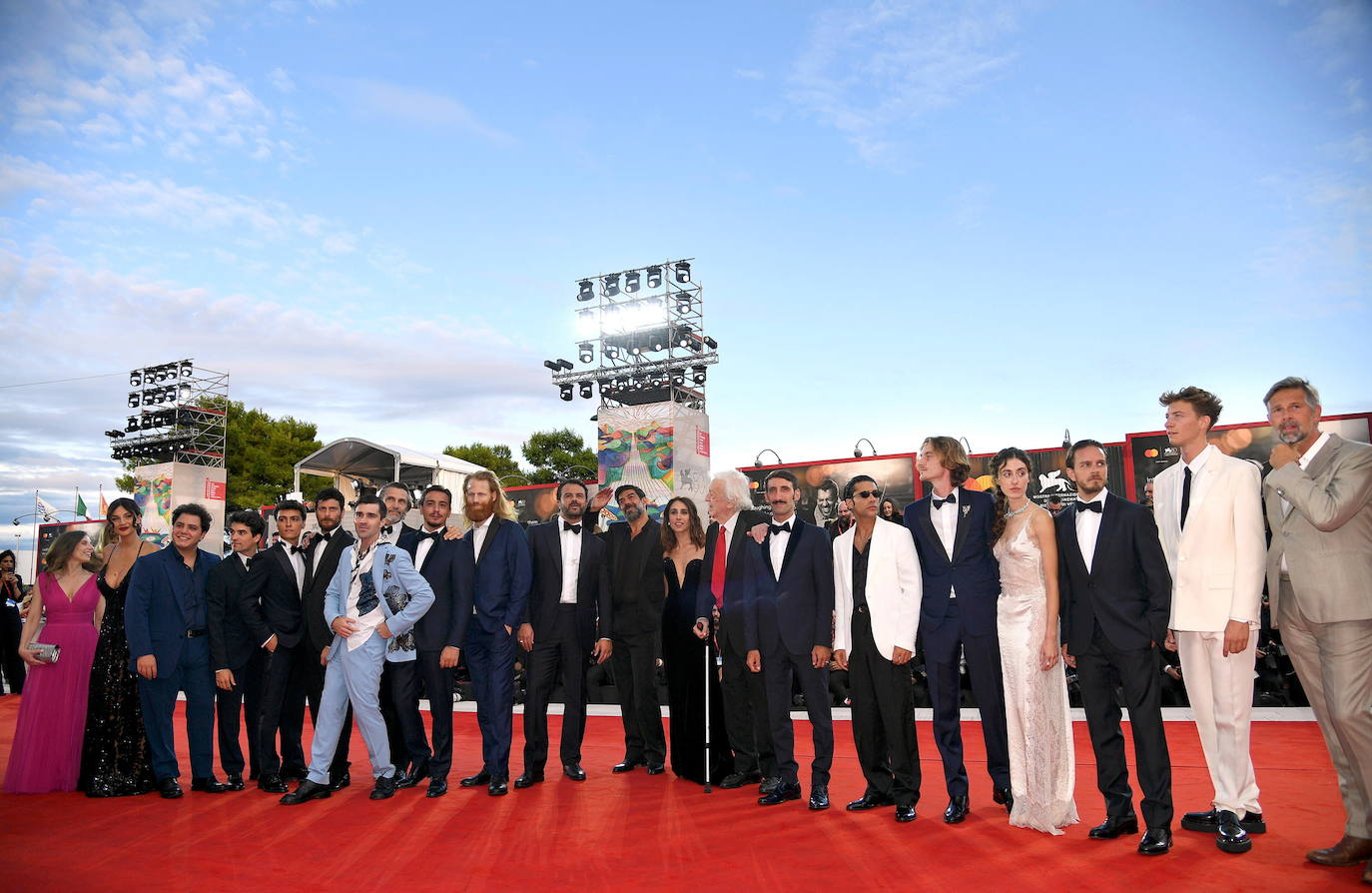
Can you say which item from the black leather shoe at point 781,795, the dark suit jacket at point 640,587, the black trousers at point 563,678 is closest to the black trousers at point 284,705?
the black trousers at point 563,678

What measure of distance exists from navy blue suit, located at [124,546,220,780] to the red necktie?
3.16 metres

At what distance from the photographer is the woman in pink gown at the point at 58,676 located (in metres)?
5.54

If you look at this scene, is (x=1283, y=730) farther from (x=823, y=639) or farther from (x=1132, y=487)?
(x=1132, y=487)

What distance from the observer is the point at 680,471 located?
24.2 metres

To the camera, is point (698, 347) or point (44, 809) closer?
point (44, 809)

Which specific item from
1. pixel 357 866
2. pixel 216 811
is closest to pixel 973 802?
pixel 357 866

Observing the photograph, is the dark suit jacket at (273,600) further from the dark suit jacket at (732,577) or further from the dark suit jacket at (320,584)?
the dark suit jacket at (732,577)

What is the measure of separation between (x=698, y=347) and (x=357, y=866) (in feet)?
72.5

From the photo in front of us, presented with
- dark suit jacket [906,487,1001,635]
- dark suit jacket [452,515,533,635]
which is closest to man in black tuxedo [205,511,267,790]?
dark suit jacket [452,515,533,635]

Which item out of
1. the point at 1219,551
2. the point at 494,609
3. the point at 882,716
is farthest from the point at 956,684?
the point at 494,609

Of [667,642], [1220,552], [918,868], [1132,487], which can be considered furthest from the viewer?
[1132,487]

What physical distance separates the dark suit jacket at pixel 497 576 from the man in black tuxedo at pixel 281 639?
1094 mm

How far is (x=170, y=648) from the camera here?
543 centimetres

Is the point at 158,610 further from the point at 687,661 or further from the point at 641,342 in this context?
the point at 641,342
